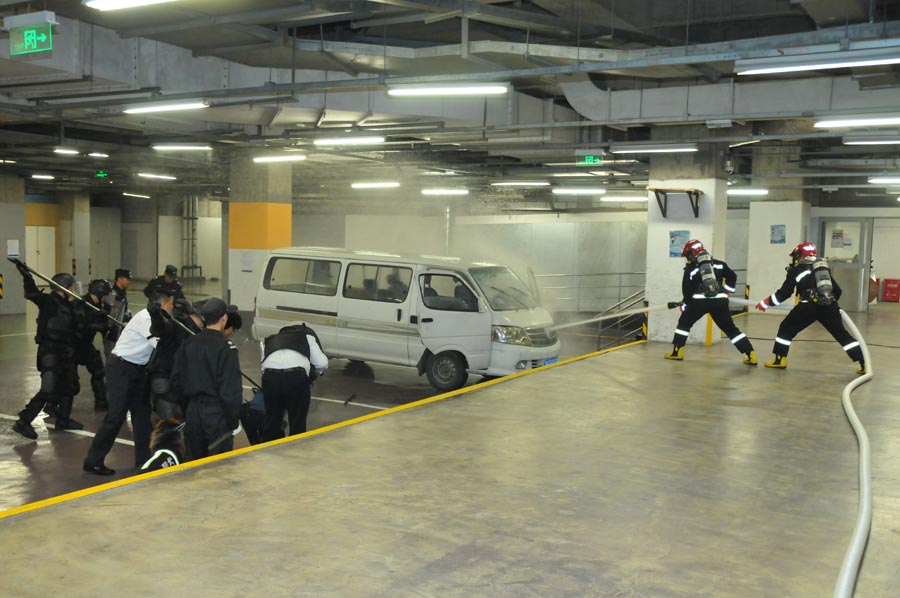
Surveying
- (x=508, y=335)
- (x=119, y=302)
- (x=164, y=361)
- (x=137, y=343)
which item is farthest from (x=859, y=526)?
(x=119, y=302)

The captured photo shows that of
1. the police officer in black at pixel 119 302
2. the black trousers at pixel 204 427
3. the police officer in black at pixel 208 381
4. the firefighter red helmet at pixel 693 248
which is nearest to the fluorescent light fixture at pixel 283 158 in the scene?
the police officer in black at pixel 119 302

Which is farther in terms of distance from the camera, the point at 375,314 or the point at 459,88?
the point at 375,314

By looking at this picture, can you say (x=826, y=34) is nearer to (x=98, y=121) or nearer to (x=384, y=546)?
(x=384, y=546)

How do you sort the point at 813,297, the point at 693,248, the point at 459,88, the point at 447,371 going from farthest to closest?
the point at 693,248
the point at 447,371
the point at 813,297
the point at 459,88

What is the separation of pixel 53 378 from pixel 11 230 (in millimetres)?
14977

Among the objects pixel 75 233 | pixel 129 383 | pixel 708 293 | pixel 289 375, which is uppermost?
pixel 75 233

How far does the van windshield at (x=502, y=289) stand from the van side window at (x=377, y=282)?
990mm

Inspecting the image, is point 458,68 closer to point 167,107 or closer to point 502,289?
point 502,289

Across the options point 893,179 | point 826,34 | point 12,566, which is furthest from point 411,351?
point 893,179

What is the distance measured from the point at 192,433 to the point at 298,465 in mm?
819

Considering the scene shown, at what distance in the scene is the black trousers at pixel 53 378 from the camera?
27.6 ft

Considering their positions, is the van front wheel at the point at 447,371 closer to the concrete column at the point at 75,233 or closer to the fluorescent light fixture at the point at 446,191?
the fluorescent light fixture at the point at 446,191

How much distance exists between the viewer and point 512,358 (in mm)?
10812

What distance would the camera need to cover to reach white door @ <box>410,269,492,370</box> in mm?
10867
